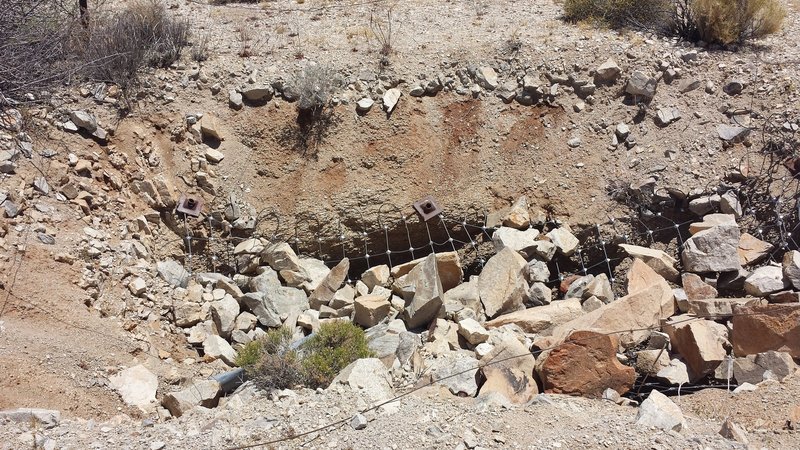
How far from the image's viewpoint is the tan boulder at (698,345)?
546 cm

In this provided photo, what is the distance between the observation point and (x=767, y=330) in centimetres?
551

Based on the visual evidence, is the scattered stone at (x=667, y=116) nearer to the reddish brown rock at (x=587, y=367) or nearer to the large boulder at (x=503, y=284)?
the large boulder at (x=503, y=284)

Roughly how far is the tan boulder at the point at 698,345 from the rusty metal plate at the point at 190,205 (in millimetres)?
4812

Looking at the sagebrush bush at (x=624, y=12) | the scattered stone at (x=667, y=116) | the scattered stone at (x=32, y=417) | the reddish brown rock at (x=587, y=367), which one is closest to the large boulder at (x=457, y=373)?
the reddish brown rock at (x=587, y=367)

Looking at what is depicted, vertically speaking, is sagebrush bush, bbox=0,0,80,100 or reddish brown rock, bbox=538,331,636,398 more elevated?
sagebrush bush, bbox=0,0,80,100

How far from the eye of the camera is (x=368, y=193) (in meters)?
7.86

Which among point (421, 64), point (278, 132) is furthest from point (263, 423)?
point (421, 64)

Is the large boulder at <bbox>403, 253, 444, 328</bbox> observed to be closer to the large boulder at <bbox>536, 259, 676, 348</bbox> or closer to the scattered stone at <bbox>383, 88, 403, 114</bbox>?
the large boulder at <bbox>536, 259, 676, 348</bbox>

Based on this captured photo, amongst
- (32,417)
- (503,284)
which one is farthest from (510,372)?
(32,417)

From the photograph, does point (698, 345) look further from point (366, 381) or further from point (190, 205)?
point (190, 205)

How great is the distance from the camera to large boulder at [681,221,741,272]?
22.0ft

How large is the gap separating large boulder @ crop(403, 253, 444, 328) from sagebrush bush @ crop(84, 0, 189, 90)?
397 cm

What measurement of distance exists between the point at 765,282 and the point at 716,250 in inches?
21.2

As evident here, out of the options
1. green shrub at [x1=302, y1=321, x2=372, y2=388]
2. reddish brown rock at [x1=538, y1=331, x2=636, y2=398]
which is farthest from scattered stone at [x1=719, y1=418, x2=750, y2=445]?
green shrub at [x1=302, y1=321, x2=372, y2=388]
